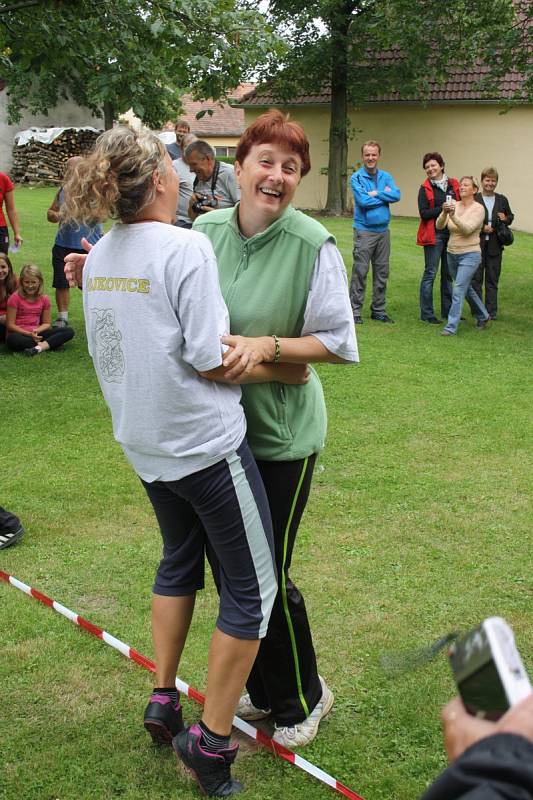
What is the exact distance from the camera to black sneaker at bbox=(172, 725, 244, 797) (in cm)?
289

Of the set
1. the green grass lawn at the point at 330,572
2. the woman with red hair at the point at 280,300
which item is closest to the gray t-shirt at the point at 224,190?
the green grass lawn at the point at 330,572

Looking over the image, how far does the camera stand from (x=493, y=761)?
3.22ft

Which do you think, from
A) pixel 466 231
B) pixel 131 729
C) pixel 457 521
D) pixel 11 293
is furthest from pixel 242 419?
pixel 466 231

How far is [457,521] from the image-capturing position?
212 inches

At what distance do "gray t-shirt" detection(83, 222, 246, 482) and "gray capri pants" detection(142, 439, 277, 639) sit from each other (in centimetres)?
7

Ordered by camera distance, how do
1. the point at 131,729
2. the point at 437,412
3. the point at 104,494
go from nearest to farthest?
1. the point at 131,729
2. the point at 104,494
3. the point at 437,412

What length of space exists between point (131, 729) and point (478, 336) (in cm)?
878

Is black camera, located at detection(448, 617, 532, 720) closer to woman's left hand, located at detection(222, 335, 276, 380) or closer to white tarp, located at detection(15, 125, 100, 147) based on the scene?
woman's left hand, located at detection(222, 335, 276, 380)

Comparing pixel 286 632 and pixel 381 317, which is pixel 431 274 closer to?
pixel 381 317

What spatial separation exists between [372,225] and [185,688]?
8986mm

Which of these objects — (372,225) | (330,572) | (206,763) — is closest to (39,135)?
(372,225)

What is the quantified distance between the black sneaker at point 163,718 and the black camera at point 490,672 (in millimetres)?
2208

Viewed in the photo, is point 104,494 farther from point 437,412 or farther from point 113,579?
point 437,412

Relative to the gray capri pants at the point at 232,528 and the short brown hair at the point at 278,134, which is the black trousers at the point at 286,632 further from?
the short brown hair at the point at 278,134
